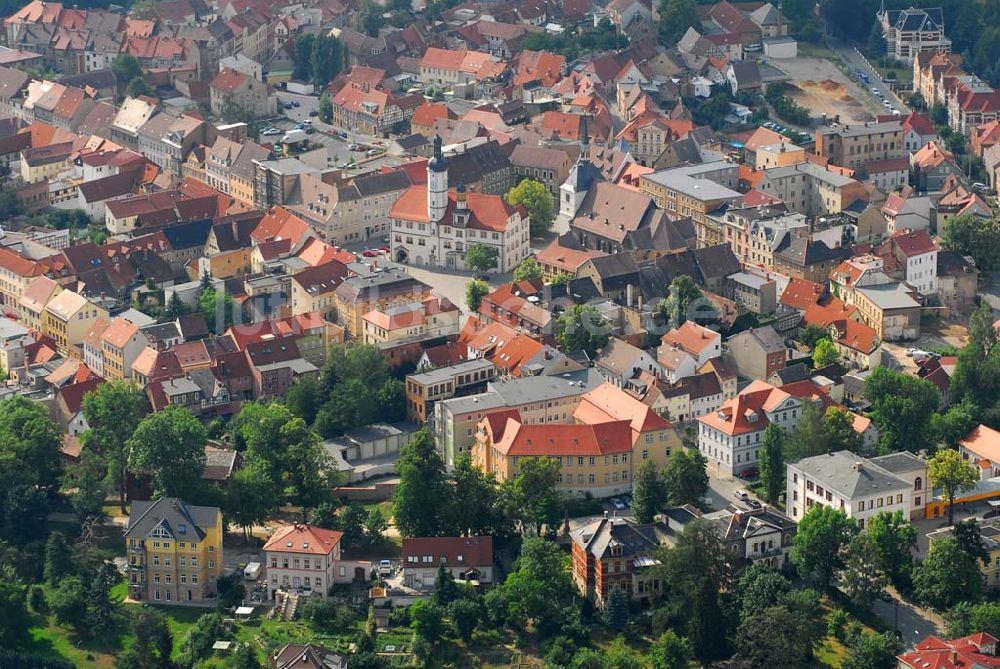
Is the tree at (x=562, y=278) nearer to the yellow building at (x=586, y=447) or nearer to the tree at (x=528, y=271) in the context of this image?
the tree at (x=528, y=271)

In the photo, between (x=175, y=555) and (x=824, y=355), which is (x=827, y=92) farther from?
(x=175, y=555)

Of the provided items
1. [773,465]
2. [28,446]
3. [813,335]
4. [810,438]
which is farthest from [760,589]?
[28,446]

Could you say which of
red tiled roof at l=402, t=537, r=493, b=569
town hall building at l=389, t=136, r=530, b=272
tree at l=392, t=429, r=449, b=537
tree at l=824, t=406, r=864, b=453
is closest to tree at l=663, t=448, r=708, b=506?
tree at l=824, t=406, r=864, b=453

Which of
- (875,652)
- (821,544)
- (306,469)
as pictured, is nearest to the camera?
(875,652)

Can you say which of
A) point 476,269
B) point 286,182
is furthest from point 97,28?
point 476,269

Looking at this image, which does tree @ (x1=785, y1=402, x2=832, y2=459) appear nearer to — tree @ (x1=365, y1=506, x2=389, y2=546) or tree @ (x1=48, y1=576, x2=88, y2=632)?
tree @ (x1=365, y1=506, x2=389, y2=546)

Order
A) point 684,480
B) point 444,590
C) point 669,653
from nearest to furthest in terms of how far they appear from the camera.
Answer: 1. point 669,653
2. point 444,590
3. point 684,480
